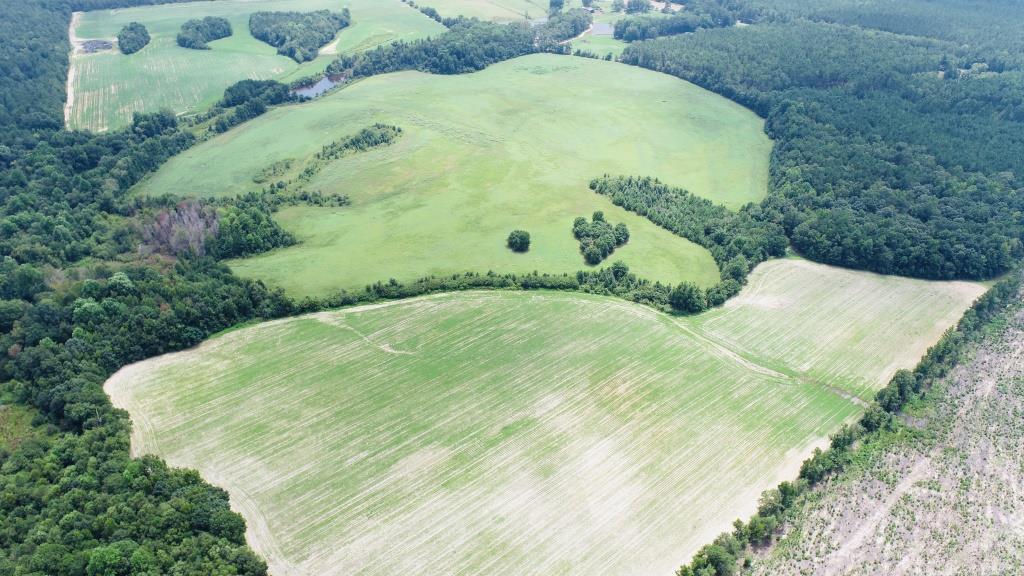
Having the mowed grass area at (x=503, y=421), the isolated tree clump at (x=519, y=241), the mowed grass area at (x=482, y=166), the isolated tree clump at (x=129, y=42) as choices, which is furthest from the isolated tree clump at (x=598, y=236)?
the isolated tree clump at (x=129, y=42)

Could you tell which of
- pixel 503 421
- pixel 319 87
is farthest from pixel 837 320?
pixel 319 87

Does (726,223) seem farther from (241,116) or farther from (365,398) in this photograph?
(241,116)

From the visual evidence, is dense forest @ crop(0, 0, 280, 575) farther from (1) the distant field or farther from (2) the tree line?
(1) the distant field

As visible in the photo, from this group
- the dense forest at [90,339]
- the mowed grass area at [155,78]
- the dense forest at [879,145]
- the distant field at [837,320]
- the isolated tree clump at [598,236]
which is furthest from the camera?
the mowed grass area at [155,78]

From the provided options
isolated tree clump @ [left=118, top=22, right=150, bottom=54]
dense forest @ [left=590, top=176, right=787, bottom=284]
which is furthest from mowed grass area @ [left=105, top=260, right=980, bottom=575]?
isolated tree clump @ [left=118, top=22, right=150, bottom=54]

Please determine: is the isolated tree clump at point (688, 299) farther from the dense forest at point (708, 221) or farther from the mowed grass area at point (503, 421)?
the dense forest at point (708, 221)

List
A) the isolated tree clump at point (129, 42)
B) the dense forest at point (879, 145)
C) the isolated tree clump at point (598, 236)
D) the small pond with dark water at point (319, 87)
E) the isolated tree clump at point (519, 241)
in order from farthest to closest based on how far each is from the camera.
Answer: the isolated tree clump at point (129, 42) < the small pond with dark water at point (319, 87) < the isolated tree clump at point (519, 241) < the isolated tree clump at point (598, 236) < the dense forest at point (879, 145)

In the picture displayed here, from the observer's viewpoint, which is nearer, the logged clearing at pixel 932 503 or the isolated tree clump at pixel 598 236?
the logged clearing at pixel 932 503
